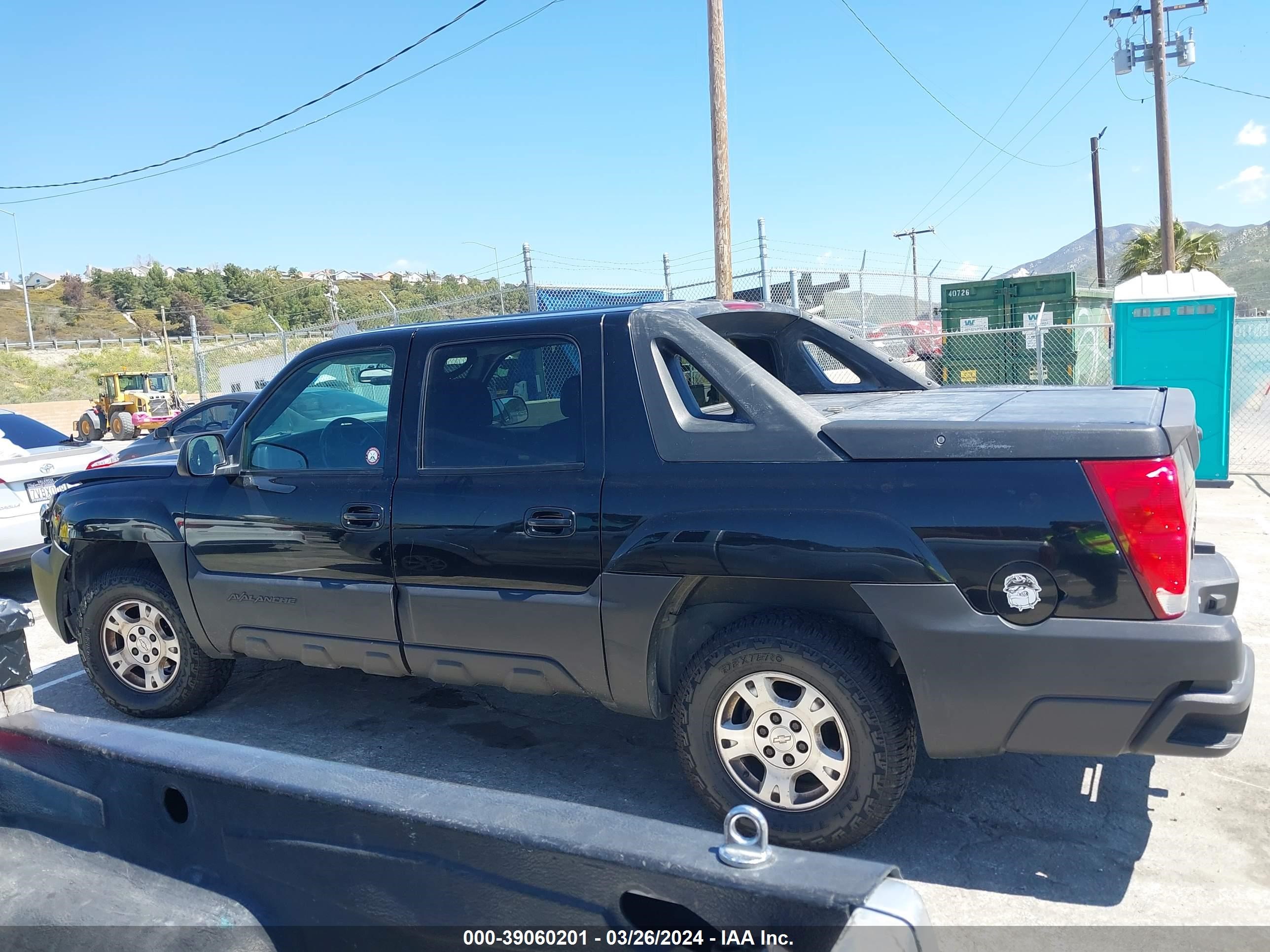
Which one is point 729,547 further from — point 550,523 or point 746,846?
point 746,846

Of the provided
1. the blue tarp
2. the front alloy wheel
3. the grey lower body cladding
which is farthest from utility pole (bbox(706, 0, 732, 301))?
the grey lower body cladding

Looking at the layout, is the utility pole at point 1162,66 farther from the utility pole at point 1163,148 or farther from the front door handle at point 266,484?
the front door handle at point 266,484

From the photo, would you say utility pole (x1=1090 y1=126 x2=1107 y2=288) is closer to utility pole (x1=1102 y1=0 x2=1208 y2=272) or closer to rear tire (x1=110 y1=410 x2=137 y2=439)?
utility pole (x1=1102 y1=0 x2=1208 y2=272)

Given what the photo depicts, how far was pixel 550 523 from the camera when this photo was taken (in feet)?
11.8

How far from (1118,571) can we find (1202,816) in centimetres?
143

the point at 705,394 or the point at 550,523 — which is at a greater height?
the point at 705,394

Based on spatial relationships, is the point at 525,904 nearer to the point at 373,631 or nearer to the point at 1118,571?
the point at 1118,571

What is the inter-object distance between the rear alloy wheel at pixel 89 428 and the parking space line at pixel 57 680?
25.0m

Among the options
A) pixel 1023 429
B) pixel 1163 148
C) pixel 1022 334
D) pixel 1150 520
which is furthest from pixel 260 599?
pixel 1163 148

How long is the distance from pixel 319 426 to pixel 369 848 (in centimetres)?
295

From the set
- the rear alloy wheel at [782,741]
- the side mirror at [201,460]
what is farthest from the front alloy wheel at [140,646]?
the rear alloy wheel at [782,741]

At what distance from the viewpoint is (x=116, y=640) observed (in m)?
4.99

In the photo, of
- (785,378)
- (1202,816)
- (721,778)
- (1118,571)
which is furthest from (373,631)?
(1202,816)

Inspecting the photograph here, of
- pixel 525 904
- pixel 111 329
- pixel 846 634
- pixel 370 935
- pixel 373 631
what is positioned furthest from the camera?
pixel 111 329
